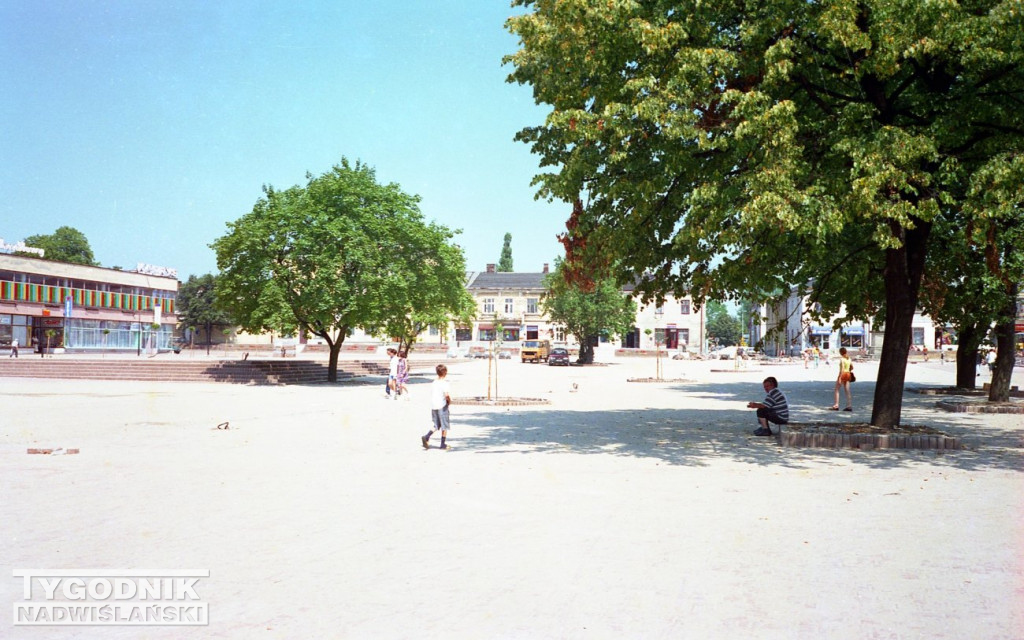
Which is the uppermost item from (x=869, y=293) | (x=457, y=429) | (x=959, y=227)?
(x=959, y=227)

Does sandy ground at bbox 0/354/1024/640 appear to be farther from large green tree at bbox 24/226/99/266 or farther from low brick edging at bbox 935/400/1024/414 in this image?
large green tree at bbox 24/226/99/266

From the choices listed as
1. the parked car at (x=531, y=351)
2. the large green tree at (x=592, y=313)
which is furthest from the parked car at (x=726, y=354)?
the parked car at (x=531, y=351)

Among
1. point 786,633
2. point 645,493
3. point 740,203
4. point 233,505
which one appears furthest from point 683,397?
point 786,633

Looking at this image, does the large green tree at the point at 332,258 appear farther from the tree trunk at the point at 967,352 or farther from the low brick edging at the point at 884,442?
the low brick edging at the point at 884,442

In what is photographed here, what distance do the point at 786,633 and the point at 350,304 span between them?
31.0 m

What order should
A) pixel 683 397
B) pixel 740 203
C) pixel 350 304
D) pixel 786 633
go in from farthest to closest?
1. pixel 350 304
2. pixel 683 397
3. pixel 740 203
4. pixel 786 633

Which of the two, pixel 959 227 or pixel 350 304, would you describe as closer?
pixel 959 227

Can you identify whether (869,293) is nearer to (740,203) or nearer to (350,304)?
(740,203)

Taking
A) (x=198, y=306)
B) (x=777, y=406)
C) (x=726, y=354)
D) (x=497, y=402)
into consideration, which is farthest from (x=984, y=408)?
(x=198, y=306)

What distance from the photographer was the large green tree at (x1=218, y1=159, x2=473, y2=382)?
34.8 meters

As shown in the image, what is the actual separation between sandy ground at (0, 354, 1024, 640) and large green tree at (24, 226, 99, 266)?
100802mm

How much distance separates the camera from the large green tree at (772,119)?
10977 mm

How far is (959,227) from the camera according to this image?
20.0 metres

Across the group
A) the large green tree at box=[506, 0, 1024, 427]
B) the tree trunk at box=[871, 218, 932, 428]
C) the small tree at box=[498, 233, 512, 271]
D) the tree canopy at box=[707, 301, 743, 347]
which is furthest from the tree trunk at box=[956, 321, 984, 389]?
the tree canopy at box=[707, 301, 743, 347]
